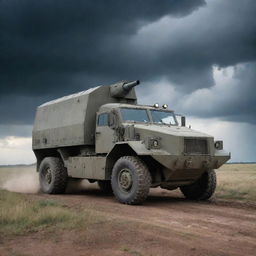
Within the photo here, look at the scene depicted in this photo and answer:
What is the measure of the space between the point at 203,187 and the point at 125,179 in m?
2.90

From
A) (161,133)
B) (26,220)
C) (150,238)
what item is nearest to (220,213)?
(161,133)

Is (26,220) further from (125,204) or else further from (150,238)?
(125,204)

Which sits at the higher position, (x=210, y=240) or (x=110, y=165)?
(x=110, y=165)

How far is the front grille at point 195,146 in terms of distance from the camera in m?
11.1

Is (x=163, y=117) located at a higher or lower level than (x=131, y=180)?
higher

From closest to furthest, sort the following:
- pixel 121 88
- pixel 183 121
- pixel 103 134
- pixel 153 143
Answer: pixel 153 143
pixel 103 134
pixel 183 121
pixel 121 88

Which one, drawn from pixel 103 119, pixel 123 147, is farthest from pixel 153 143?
pixel 103 119

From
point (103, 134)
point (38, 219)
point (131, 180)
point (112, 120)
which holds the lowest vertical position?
point (38, 219)

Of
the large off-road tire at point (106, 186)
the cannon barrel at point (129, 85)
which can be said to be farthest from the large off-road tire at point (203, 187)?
the cannon barrel at point (129, 85)

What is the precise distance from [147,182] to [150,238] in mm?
4270

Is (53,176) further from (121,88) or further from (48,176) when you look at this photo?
(121,88)

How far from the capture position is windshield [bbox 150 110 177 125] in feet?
42.8

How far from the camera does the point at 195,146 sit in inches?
447

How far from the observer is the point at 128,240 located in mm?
6531
